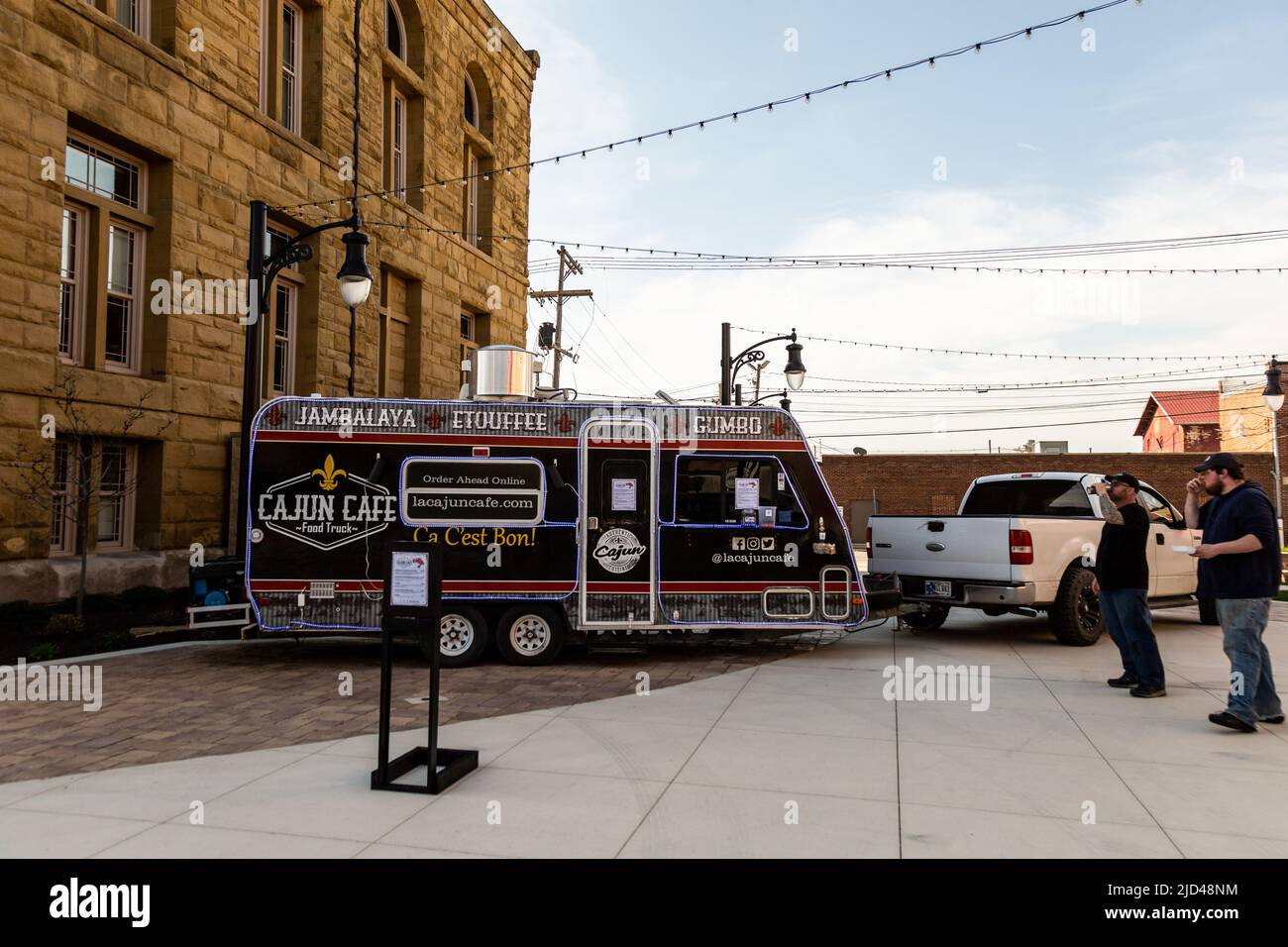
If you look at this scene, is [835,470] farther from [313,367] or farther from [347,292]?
[347,292]

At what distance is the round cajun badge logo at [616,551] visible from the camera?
29.6 feet

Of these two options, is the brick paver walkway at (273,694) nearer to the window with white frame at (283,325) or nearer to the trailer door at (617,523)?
the trailer door at (617,523)

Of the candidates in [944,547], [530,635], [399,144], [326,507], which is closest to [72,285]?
[326,507]

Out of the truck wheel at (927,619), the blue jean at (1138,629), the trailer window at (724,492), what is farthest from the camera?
the truck wheel at (927,619)

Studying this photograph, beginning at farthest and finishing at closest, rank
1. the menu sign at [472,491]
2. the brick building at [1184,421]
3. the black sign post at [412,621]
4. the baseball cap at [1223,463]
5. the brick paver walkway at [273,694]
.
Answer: the brick building at [1184,421], the menu sign at [472,491], the baseball cap at [1223,463], the brick paver walkway at [273,694], the black sign post at [412,621]

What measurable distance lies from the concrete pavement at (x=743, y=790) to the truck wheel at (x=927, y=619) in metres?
4.21

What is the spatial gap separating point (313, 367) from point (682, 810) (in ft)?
38.7

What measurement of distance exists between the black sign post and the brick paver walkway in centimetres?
141

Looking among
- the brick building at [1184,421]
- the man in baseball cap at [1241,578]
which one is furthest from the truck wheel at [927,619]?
the brick building at [1184,421]

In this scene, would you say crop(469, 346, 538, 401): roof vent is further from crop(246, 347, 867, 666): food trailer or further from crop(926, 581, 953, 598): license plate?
crop(926, 581, 953, 598): license plate

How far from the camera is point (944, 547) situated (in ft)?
34.1
